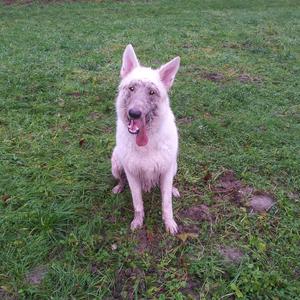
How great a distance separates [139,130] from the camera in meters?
3.00

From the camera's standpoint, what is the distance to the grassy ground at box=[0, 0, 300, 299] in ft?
9.62

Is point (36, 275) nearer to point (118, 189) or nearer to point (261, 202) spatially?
point (118, 189)

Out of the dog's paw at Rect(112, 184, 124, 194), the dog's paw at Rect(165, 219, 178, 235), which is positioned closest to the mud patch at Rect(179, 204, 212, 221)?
the dog's paw at Rect(165, 219, 178, 235)

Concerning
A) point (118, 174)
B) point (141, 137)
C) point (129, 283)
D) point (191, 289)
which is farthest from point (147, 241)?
point (141, 137)

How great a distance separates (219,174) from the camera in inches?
165

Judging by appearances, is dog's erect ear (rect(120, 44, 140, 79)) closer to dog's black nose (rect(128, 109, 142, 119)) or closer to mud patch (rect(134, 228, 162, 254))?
dog's black nose (rect(128, 109, 142, 119))

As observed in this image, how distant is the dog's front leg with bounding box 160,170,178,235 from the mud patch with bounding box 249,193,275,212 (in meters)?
0.89

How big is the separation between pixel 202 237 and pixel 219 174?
1.06m

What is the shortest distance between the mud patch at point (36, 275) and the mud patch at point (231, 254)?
4.93 feet

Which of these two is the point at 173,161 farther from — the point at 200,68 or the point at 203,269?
the point at 200,68

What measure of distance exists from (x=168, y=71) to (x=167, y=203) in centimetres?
120

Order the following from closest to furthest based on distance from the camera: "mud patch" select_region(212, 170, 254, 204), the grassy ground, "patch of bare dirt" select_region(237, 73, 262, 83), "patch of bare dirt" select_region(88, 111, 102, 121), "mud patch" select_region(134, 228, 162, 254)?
the grassy ground < "mud patch" select_region(134, 228, 162, 254) < "mud patch" select_region(212, 170, 254, 204) < "patch of bare dirt" select_region(88, 111, 102, 121) < "patch of bare dirt" select_region(237, 73, 262, 83)

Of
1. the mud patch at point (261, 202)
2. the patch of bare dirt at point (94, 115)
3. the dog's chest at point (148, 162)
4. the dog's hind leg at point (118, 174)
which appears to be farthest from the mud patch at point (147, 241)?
the patch of bare dirt at point (94, 115)

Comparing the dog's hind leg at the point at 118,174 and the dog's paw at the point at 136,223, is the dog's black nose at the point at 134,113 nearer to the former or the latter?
the dog's hind leg at the point at 118,174
